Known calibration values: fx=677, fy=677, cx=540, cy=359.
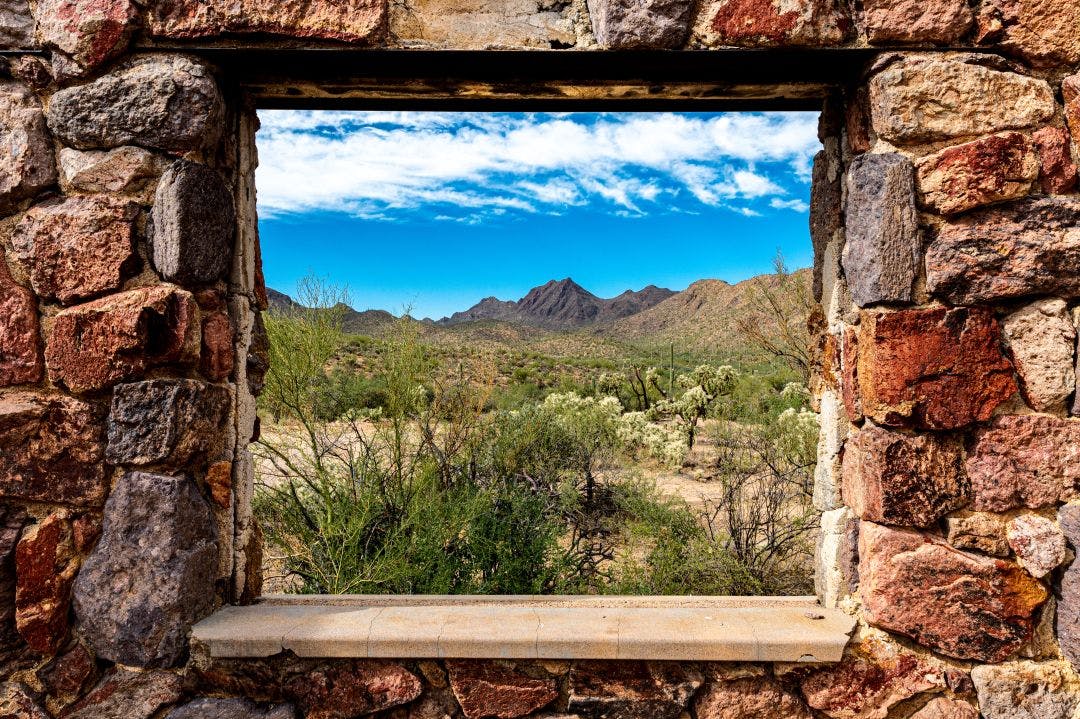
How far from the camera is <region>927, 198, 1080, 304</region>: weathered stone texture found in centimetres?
179

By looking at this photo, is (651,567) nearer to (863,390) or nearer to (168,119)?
(863,390)

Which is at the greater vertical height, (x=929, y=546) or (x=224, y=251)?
(x=224, y=251)

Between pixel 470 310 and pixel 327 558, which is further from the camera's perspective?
pixel 470 310

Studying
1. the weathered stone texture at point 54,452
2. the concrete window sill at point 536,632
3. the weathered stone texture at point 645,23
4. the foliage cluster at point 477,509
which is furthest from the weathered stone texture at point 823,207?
the weathered stone texture at point 54,452

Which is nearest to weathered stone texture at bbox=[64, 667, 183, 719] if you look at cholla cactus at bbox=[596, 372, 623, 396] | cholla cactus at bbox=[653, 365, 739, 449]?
cholla cactus at bbox=[653, 365, 739, 449]

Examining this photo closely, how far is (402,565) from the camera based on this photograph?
3.55 metres

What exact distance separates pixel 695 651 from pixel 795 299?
4.38m

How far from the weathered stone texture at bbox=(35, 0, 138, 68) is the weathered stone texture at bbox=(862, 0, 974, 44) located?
204cm

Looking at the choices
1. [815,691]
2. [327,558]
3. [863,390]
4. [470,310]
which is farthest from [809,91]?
[470,310]

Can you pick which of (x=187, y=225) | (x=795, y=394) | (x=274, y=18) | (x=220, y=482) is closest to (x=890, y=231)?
(x=274, y=18)

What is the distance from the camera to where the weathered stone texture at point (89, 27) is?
73.9 inches

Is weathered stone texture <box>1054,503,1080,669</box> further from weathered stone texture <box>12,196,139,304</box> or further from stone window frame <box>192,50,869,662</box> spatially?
weathered stone texture <box>12,196,139,304</box>

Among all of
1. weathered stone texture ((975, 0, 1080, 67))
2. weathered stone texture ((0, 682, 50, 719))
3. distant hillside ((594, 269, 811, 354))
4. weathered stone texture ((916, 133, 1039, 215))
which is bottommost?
weathered stone texture ((0, 682, 50, 719))

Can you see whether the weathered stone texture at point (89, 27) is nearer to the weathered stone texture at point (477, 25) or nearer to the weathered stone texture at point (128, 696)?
the weathered stone texture at point (477, 25)
